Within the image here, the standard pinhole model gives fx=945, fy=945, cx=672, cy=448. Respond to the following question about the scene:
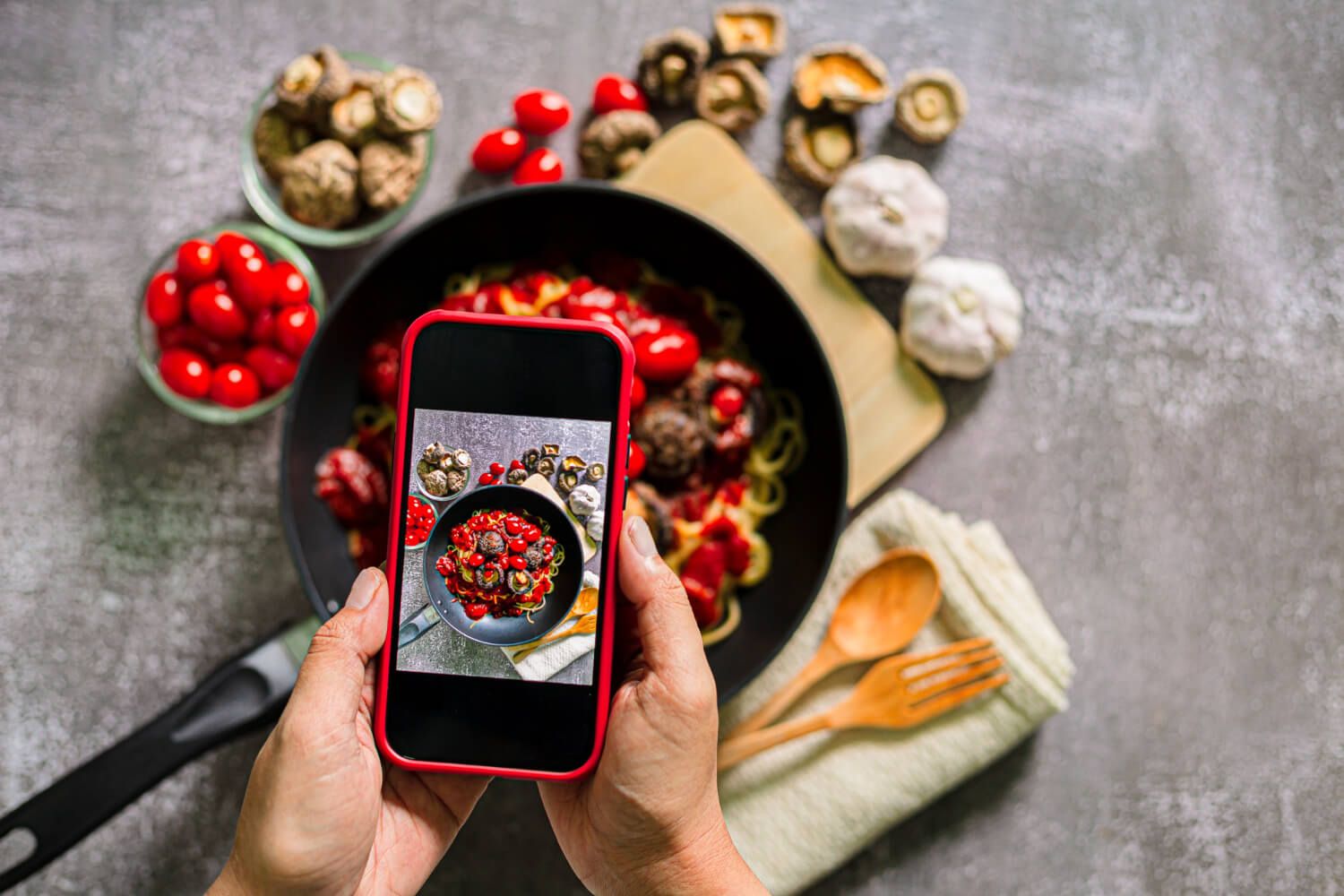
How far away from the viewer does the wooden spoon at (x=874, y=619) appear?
3.31 meters

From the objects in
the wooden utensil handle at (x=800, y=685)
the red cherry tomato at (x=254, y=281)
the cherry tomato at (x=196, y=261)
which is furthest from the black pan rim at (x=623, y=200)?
the cherry tomato at (x=196, y=261)

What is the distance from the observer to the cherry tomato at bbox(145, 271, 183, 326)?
10.7 feet

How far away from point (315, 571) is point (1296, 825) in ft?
12.2

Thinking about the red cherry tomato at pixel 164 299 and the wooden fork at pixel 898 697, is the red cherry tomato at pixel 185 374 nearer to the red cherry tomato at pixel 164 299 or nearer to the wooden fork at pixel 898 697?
the red cherry tomato at pixel 164 299

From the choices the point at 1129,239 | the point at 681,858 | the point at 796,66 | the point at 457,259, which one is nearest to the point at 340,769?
the point at 681,858

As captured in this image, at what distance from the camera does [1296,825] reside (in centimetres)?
357

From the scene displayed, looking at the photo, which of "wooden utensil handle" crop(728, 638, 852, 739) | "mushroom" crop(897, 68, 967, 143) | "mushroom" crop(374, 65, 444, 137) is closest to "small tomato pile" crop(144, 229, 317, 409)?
"mushroom" crop(374, 65, 444, 137)

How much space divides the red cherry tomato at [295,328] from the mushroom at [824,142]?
1.85 m

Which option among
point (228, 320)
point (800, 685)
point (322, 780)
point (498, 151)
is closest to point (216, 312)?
point (228, 320)

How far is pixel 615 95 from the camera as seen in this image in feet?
11.5

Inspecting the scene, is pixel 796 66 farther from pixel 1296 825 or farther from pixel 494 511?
pixel 1296 825

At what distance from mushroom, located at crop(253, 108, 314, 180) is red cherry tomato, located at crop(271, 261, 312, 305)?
1.28 feet

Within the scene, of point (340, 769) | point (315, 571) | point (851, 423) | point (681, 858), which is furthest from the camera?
point (851, 423)

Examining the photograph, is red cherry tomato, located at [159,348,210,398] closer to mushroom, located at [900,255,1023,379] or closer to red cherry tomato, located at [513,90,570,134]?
red cherry tomato, located at [513,90,570,134]
